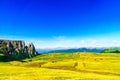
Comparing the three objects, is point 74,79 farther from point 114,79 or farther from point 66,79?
point 114,79

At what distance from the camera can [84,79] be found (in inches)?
2477

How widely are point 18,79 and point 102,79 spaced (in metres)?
24.7

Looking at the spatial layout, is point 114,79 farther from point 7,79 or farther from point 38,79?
point 7,79

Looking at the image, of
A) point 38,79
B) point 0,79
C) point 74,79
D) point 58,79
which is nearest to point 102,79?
point 74,79

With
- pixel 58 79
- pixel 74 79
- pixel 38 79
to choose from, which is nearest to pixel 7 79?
pixel 38 79

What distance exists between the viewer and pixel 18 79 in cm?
6088

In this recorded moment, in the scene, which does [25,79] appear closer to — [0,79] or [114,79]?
[0,79]

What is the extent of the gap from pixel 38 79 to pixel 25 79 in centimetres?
377

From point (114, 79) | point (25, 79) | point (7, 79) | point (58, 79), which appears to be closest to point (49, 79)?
point (58, 79)

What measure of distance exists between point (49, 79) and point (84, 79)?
10.4 m

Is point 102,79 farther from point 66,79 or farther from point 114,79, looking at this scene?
point 66,79

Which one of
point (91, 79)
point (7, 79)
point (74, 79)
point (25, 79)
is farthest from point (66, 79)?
point (7, 79)

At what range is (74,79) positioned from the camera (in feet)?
203

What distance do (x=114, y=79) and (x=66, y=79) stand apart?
14.4m
